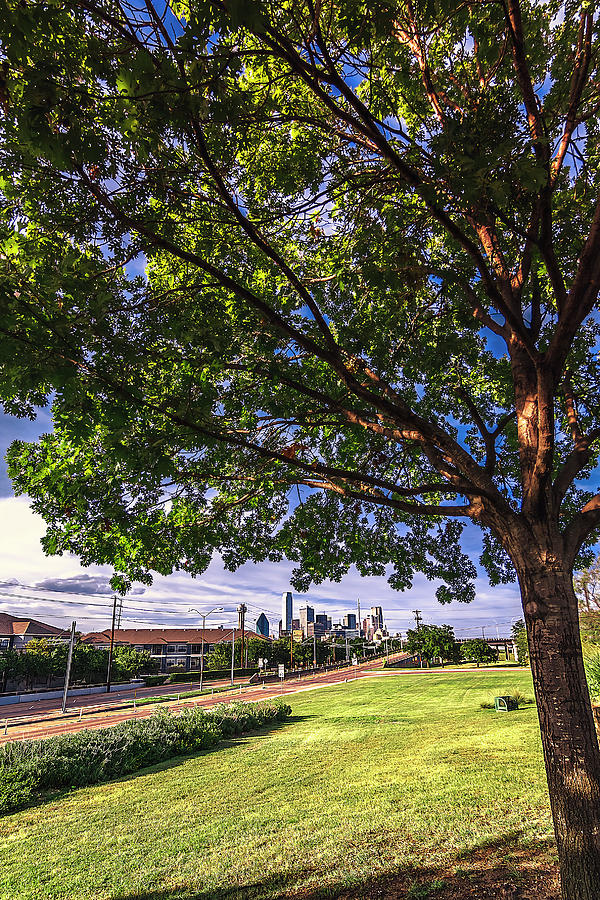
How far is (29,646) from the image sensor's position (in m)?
53.9

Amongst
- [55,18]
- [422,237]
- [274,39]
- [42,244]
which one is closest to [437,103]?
[422,237]

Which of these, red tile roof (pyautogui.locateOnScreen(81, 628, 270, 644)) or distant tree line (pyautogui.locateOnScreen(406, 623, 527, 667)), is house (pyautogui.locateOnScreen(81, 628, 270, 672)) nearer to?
red tile roof (pyautogui.locateOnScreen(81, 628, 270, 644))

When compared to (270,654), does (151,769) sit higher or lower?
higher

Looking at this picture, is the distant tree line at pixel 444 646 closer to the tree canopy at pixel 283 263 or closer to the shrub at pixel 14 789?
the shrub at pixel 14 789

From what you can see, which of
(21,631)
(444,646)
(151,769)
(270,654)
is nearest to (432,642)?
(444,646)

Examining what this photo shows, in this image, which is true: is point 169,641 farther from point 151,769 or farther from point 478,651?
point 151,769

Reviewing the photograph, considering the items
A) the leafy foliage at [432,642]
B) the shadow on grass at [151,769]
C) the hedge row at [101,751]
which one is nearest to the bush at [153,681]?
the leafy foliage at [432,642]

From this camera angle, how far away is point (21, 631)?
67750mm

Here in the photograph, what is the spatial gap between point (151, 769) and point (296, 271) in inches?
606

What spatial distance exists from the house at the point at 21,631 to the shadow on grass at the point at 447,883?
60.6 m

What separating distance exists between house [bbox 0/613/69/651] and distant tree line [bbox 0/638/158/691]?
2765 mm

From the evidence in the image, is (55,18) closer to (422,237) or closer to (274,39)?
(274,39)

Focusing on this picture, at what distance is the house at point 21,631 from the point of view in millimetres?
60219

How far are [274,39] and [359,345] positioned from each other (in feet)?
11.2
